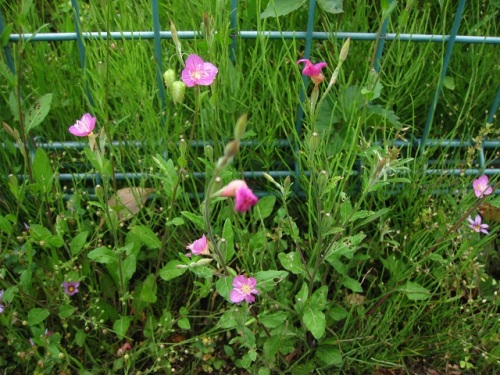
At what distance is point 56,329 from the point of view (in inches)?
71.6

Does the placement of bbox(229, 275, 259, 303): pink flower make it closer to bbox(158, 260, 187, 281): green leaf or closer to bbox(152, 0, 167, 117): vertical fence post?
bbox(158, 260, 187, 281): green leaf

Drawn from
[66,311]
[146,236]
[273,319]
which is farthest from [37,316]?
[273,319]

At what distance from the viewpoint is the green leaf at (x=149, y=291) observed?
5.66 feet

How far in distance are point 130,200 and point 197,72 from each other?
54cm

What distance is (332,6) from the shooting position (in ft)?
5.72

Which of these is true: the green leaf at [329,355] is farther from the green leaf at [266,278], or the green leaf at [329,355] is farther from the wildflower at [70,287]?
the wildflower at [70,287]

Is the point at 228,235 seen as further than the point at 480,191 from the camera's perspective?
No

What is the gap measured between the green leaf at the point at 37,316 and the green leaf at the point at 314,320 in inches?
27.5

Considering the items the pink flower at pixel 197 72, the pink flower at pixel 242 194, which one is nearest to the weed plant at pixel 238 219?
the pink flower at pixel 197 72

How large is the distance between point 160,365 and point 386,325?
25.8 inches

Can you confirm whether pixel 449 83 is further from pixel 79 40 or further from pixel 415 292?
pixel 79 40

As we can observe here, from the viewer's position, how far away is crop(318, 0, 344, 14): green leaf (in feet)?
5.69

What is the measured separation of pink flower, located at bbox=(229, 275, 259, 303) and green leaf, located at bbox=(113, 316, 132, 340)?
0.39 metres

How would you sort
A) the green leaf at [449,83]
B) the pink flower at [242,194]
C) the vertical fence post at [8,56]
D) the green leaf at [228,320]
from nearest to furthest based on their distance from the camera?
the pink flower at [242,194] → the green leaf at [228,320] → the vertical fence post at [8,56] → the green leaf at [449,83]
